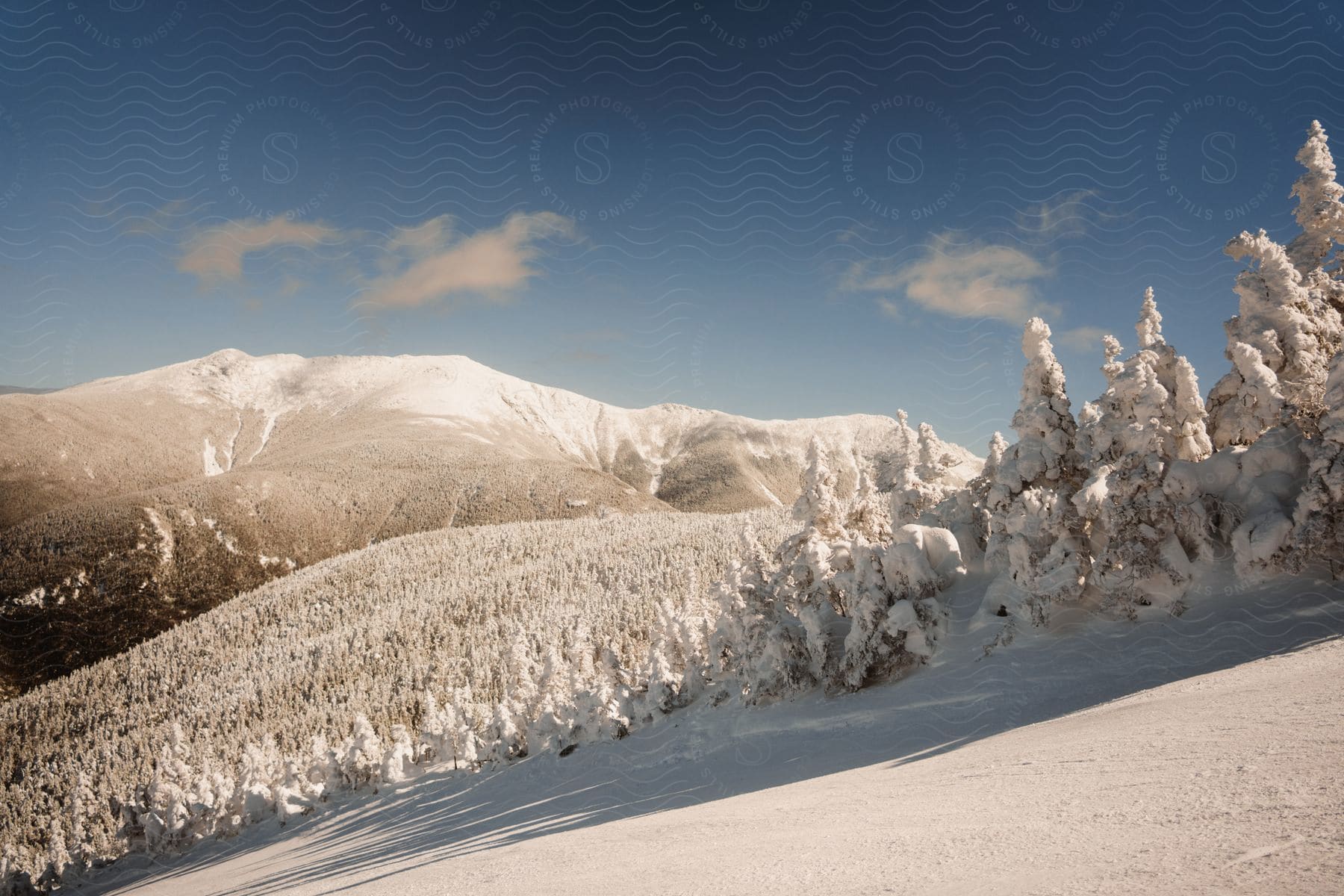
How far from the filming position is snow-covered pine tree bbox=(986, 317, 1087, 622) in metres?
20.7

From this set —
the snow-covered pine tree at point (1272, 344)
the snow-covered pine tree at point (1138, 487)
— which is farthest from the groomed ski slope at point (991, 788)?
the snow-covered pine tree at point (1272, 344)

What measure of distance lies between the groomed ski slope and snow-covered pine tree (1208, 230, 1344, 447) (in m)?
6.65

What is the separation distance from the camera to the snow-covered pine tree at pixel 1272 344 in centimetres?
1994

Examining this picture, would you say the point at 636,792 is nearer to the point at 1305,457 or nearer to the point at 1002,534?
the point at 1002,534

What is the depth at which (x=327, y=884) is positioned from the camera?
22.8 m

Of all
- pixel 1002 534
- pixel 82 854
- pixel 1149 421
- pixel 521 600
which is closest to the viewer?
pixel 1149 421

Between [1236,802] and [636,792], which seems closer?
[1236,802]

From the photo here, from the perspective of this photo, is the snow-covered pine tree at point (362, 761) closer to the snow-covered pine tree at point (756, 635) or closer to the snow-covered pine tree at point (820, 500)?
the snow-covered pine tree at point (756, 635)

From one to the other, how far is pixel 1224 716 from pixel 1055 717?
19.5 feet

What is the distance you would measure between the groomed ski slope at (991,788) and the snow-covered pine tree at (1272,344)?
21.8ft

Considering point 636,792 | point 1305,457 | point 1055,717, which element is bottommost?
point 636,792

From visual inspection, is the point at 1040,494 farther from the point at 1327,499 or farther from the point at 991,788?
the point at 991,788

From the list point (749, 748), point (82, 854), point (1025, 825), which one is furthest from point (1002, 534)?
point (82, 854)

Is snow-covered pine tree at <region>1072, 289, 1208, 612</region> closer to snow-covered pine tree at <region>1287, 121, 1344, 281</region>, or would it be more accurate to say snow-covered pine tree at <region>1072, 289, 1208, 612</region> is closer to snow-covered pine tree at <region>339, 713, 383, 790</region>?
snow-covered pine tree at <region>1287, 121, 1344, 281</region>
